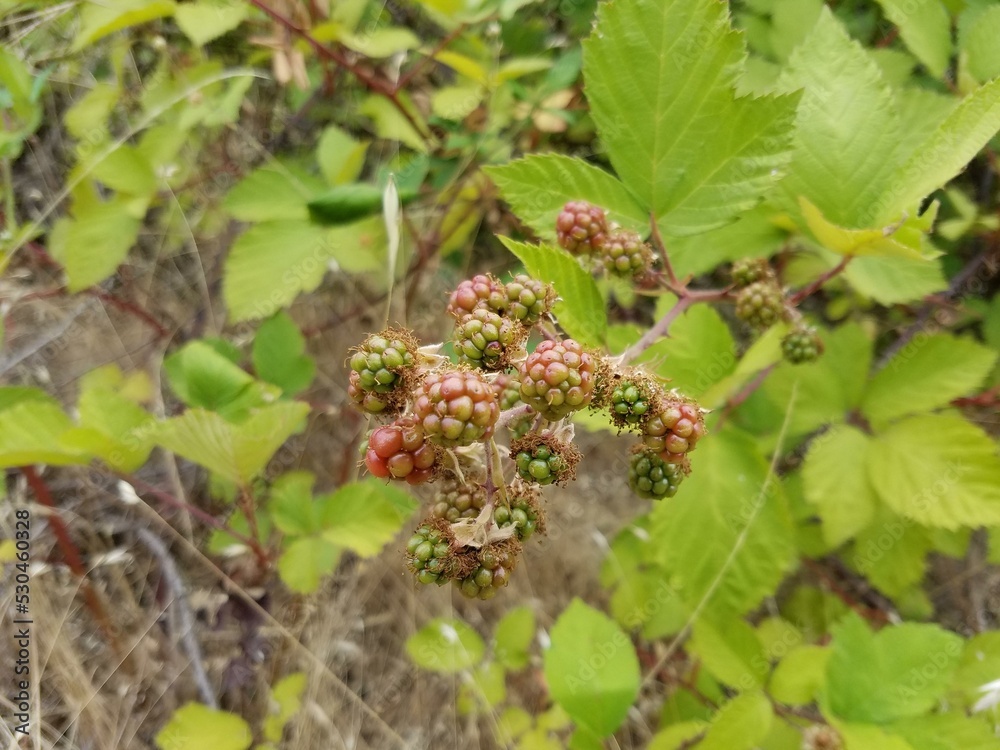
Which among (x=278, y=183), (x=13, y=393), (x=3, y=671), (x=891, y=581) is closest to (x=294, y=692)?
(x=3, y=671)

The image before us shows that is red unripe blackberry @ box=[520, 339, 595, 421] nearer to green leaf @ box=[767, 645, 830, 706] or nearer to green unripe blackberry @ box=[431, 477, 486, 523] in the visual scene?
green unripe blackberry @ box=[431, 477, 486, 523]

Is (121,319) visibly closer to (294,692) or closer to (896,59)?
(294,692)

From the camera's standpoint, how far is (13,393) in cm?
193

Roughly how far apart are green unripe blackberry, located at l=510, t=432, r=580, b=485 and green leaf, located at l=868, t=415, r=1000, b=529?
119 cm

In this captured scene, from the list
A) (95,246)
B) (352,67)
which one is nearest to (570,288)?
(352,67)

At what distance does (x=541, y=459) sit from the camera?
41.8 inches

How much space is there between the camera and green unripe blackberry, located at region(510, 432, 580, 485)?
3.45ft

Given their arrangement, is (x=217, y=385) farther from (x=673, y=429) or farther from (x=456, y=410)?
(x=673, y=429)

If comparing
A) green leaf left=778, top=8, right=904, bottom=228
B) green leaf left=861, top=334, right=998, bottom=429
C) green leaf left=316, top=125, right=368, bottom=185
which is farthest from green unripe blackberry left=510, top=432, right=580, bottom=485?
green leaf left=316, top=125, right=368, bottom=185

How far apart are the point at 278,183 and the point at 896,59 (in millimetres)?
1962

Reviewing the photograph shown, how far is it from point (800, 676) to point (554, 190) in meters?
1.42

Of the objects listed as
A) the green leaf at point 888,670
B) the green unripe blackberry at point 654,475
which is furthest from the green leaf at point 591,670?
the green unripe blackberry at point 654,475

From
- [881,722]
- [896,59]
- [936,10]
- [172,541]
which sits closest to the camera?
[881,722]

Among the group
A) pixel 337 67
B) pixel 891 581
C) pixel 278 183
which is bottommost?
pixel 891 581
